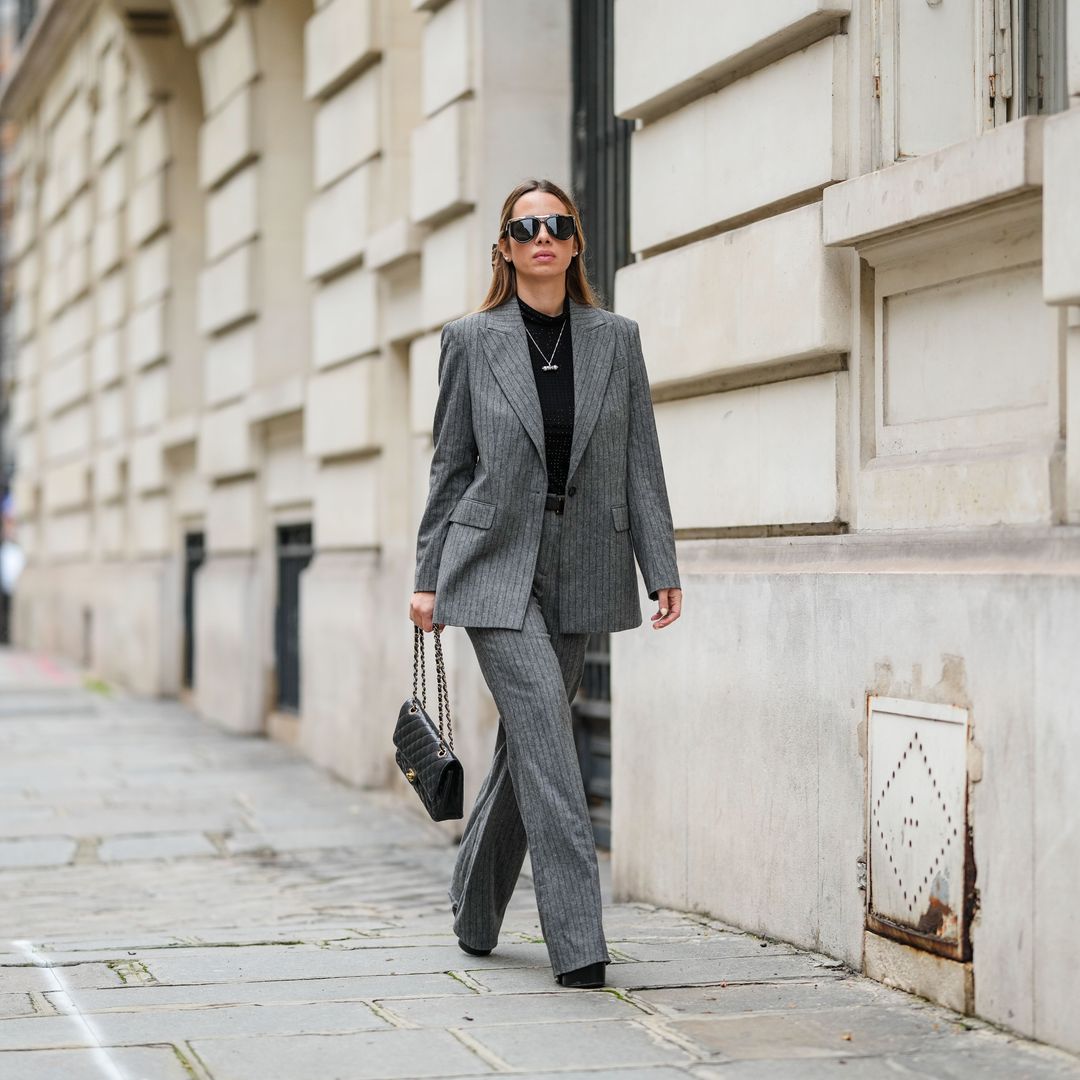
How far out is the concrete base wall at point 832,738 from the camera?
4.11m

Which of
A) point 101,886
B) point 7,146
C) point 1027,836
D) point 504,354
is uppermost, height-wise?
point 7,146

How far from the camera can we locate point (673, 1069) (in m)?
3.88

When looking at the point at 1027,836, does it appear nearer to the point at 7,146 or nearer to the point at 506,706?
the point at 506,706

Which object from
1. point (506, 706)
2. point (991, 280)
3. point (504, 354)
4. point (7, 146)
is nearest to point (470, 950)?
point (506, 706)

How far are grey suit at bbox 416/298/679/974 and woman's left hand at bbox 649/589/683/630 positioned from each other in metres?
0.03

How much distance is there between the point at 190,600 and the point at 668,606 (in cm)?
1143

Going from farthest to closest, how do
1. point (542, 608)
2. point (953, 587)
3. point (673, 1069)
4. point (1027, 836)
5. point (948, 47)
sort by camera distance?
point (948, 47), point (542, 608), point (953, 587), point (1027, 836), point (673, 1069)

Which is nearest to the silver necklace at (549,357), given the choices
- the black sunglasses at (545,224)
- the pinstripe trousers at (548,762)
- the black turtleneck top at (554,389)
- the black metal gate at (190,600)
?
the black turtleneck top at (554,389)

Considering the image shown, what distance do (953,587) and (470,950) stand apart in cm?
162

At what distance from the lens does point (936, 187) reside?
4.71m

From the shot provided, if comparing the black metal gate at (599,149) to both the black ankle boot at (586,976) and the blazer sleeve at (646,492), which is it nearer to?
the blazer sleeve at (646,492)

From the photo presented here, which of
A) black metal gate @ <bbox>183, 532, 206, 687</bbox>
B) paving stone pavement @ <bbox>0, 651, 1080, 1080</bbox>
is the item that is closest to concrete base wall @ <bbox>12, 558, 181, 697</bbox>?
black metal gate @ <bbox>183, 532, 206, 687</bbox>

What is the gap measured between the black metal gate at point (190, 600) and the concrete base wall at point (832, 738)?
31.7 ft

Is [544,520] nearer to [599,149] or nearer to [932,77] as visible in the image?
[932,77]
